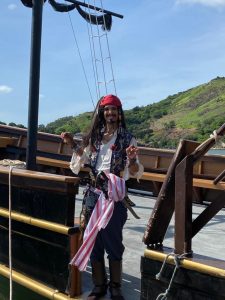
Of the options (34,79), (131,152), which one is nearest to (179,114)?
(34,79)

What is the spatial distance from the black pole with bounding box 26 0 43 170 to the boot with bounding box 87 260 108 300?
1.44m

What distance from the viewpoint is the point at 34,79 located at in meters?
4.11

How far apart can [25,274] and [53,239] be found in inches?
21.8

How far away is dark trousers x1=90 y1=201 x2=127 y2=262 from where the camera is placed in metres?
2.94

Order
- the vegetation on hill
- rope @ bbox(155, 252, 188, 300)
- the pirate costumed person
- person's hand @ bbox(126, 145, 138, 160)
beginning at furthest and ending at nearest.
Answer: the vegetation on hill → the pirate costumed person → person's hand @ bbox(126, 145, 138, 160) → rope @ bbox(155, 252, 188, 300)

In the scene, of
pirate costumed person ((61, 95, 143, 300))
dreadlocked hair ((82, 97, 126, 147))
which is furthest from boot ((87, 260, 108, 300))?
dreadlocked hair ((82, 97, 126, 147))

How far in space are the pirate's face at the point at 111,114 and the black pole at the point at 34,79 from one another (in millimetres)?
1264

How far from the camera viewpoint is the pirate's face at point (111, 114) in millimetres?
3008

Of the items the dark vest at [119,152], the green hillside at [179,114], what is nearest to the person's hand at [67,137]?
the dark vest at [119,152]

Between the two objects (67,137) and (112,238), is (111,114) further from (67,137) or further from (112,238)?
(112,238)

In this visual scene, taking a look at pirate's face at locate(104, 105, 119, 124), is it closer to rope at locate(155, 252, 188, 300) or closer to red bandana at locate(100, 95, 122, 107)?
red bandana at locate(100, 95, 122, 107)

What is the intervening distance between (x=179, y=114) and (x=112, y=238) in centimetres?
9555

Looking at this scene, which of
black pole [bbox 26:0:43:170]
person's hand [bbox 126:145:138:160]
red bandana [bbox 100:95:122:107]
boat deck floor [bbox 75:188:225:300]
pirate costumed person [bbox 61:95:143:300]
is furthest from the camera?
black pole [bbox 26:0:43:170]

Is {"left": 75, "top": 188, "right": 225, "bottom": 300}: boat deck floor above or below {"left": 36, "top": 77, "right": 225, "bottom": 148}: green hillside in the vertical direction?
below
